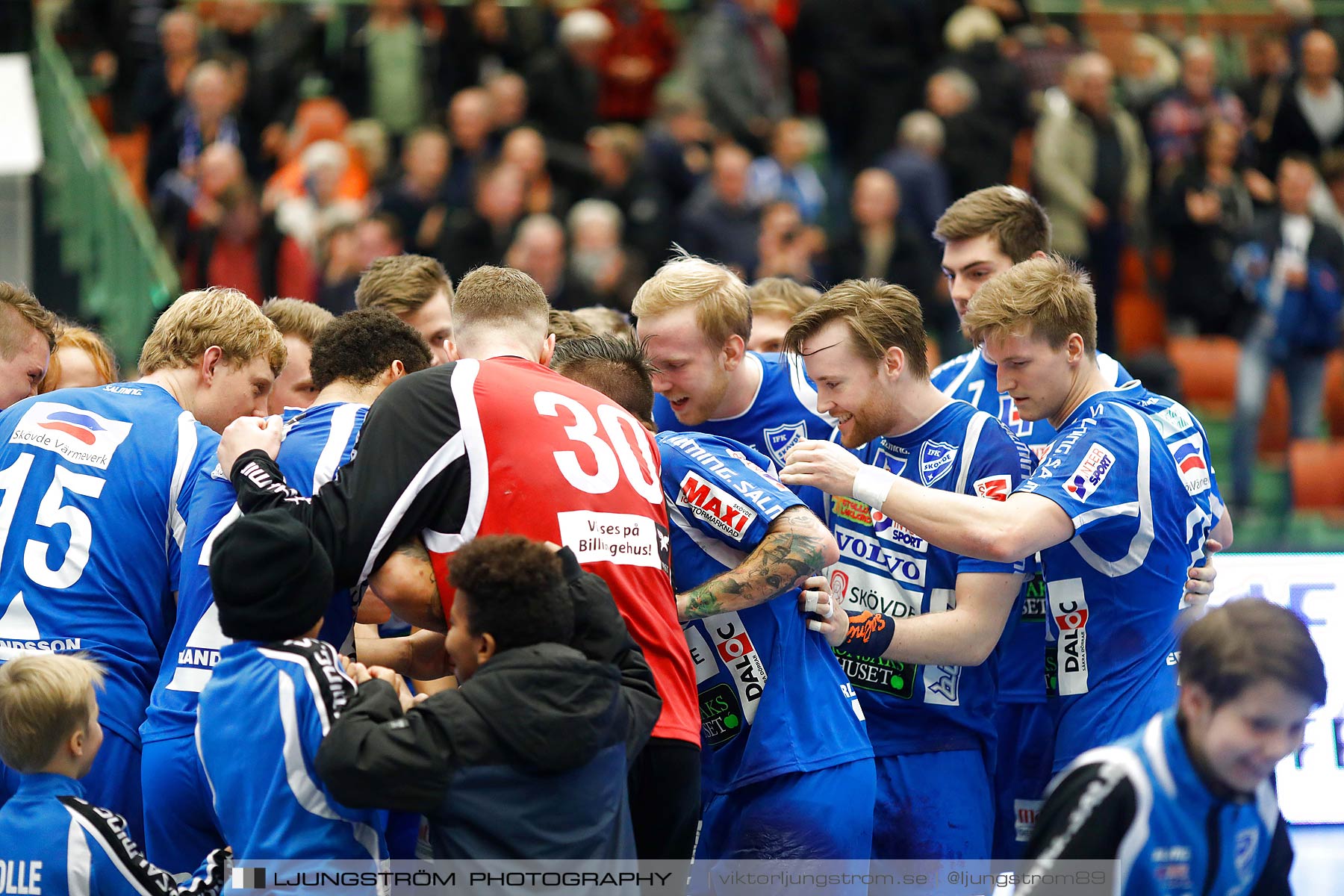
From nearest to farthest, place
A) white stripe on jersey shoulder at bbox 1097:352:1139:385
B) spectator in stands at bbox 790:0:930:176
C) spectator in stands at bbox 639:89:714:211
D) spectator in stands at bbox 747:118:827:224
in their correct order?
white stripe on jersey shoulder at bbox 1097:352:1139:385, spectator in stands at bbox 639:89:714:211, spectator in stands at bbox 747:118:827:224, spectator in stands at bbox 790:0:930:176

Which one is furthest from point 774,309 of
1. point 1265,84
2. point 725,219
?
point 1265,84

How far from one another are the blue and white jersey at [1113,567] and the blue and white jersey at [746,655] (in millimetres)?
902

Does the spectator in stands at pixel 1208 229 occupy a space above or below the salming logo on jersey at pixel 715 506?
below

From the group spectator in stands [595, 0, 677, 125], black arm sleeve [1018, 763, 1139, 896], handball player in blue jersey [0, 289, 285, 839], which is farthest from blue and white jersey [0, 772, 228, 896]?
spectator in stands [595, 0, 677, 125]

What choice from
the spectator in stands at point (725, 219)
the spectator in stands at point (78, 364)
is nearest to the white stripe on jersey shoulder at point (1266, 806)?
the spectator in stands at point (78, 364)

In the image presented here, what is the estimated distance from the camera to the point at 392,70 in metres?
14.8

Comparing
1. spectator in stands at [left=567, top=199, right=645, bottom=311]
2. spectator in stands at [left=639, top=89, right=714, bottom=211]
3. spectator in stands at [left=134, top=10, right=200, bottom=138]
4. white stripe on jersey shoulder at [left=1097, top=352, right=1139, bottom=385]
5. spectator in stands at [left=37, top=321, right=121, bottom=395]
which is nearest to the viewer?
white stripe on jersey shoulder at [left=1097, top=352, right=1139, bottom=385]

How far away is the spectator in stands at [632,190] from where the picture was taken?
43.3ft

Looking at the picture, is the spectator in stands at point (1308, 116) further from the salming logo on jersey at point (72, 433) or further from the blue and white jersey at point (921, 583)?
the salming logo on jersey at point (72, 433)

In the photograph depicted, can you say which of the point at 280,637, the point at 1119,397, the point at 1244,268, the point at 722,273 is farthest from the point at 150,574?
the point at 1244,268

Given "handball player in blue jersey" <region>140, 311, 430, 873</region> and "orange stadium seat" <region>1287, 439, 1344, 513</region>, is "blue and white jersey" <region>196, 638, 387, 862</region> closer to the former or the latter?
"handball player in blue jersey" <region>140, 311, 430, 873</region>

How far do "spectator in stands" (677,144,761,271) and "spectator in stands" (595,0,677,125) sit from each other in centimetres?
253

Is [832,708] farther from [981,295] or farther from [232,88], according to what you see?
[232,88]

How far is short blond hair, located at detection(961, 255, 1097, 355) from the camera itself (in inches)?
203
